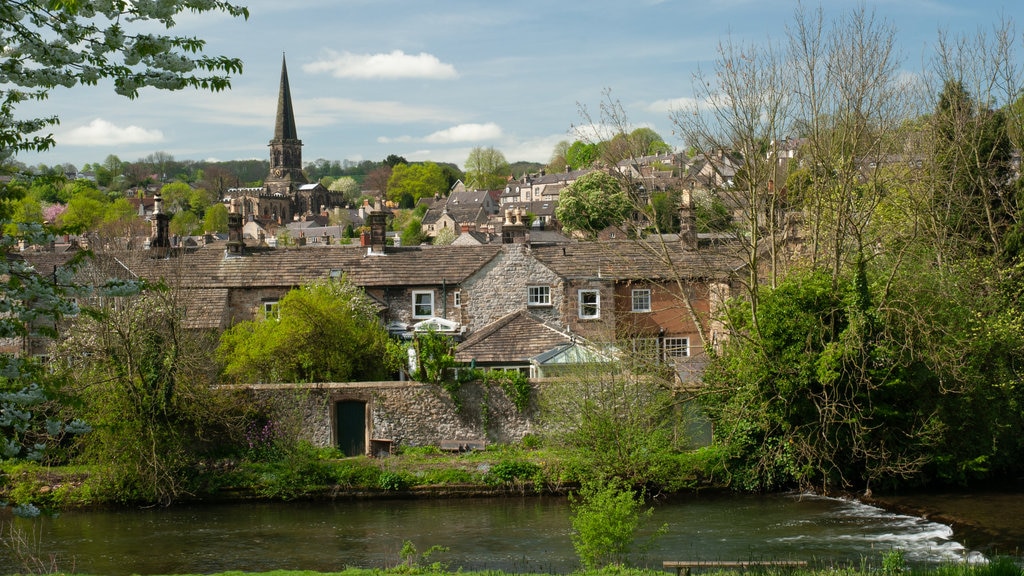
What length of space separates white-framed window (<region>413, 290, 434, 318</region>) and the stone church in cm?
12294

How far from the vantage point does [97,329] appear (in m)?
25.8

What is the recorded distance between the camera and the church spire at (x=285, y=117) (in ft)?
524

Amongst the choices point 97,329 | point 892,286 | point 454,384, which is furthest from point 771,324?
point 97,329

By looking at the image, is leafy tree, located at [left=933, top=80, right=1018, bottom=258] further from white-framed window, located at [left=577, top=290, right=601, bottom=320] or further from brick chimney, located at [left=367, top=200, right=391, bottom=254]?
brick chimney, located at [left=367, top=200, right=391, bottom=254]

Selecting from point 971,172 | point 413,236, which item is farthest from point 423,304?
point 413,236

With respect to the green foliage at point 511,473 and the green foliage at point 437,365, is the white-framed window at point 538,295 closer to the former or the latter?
the green foliage at point 437,365

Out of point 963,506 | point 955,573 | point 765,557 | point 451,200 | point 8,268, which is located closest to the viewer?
point 8,268

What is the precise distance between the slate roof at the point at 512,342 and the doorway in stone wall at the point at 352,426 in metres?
3.98

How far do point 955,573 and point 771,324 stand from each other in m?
10.8

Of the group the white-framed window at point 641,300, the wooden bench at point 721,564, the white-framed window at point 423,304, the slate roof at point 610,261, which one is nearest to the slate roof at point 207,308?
the white-framed window at point 423,304

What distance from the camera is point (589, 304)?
119 ft

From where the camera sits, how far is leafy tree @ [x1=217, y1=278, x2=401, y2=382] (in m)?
29.2

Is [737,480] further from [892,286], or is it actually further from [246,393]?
[246,393]

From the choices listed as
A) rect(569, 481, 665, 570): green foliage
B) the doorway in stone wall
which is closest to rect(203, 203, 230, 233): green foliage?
the doorway in stone wall
